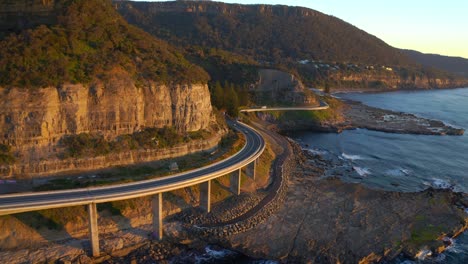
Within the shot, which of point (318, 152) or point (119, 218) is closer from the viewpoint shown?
point (119, 218)

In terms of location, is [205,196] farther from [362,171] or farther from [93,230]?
[362,171]

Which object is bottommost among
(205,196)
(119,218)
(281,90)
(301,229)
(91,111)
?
(301,229)

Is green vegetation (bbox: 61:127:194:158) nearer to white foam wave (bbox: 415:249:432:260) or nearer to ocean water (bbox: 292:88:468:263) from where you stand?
ocean water (bbox: 292:88:468:263)

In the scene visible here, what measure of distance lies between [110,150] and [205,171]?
1420 cm

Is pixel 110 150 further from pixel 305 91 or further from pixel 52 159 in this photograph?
pixel 305 91

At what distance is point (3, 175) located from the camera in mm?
43906

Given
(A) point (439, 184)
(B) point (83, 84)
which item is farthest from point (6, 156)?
(A) point (439, 184)

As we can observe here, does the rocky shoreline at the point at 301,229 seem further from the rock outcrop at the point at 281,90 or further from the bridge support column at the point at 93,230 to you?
the rock outcrop at the point at 281,90

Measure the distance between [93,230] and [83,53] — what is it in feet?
93.3

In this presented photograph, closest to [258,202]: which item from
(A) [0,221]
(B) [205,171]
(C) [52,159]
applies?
(B) [205,171]

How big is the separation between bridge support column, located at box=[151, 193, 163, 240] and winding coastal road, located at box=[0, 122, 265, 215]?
1624mm

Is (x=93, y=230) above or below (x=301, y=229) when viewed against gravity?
above

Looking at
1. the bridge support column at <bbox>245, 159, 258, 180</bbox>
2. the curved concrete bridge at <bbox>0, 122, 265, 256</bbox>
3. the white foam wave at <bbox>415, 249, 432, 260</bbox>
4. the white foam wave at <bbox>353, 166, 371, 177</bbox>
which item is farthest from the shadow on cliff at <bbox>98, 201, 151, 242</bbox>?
the white foam wave at <bbox>353, 166, 371, 177</bbox>

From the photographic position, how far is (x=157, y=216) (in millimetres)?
44250
